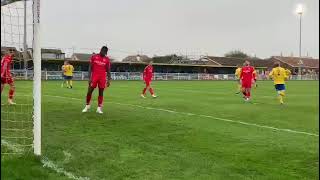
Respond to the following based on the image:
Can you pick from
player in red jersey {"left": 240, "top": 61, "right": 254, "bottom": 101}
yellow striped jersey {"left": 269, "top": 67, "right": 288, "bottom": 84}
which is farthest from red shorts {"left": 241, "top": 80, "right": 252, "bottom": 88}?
yellow striped jersey {"left": 269, "top": 67, "right": 288, "bottom": 84}

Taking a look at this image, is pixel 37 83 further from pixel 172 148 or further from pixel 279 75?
pixel 279 75

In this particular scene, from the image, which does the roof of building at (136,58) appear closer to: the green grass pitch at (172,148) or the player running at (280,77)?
the player running at (280,77)

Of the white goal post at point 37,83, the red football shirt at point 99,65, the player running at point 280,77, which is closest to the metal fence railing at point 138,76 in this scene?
Result: the player running at point 280,77

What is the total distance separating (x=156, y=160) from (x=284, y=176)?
1971 millimetres

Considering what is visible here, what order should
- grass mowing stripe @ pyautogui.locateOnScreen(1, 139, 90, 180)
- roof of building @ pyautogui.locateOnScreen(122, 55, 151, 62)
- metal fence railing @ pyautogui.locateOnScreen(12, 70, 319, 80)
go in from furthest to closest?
roof of building @ pyautogui.locateOnScreen(122, 55, 151, 62) → metal fence railing @ pyautogui.locateOnScreen(12, 70, 319, 80) → grass mowing stripe @ pyautogui.locateOnScreen(1, 139, 90, 180)

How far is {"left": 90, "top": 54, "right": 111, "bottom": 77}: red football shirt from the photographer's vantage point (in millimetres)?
13734

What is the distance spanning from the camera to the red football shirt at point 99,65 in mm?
13734

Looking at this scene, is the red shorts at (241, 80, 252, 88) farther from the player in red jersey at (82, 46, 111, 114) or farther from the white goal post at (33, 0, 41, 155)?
the white goal post at (33, 0, 41, 155)

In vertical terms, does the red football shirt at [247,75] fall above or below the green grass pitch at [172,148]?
above

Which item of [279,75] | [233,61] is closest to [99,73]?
[279,75]

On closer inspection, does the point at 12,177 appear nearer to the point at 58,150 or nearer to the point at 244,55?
the point at 58,150

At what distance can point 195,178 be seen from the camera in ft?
20.7

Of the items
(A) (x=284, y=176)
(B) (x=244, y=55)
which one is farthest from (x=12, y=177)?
(B) (x=244, y=55)

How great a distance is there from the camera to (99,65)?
13.8 meters
